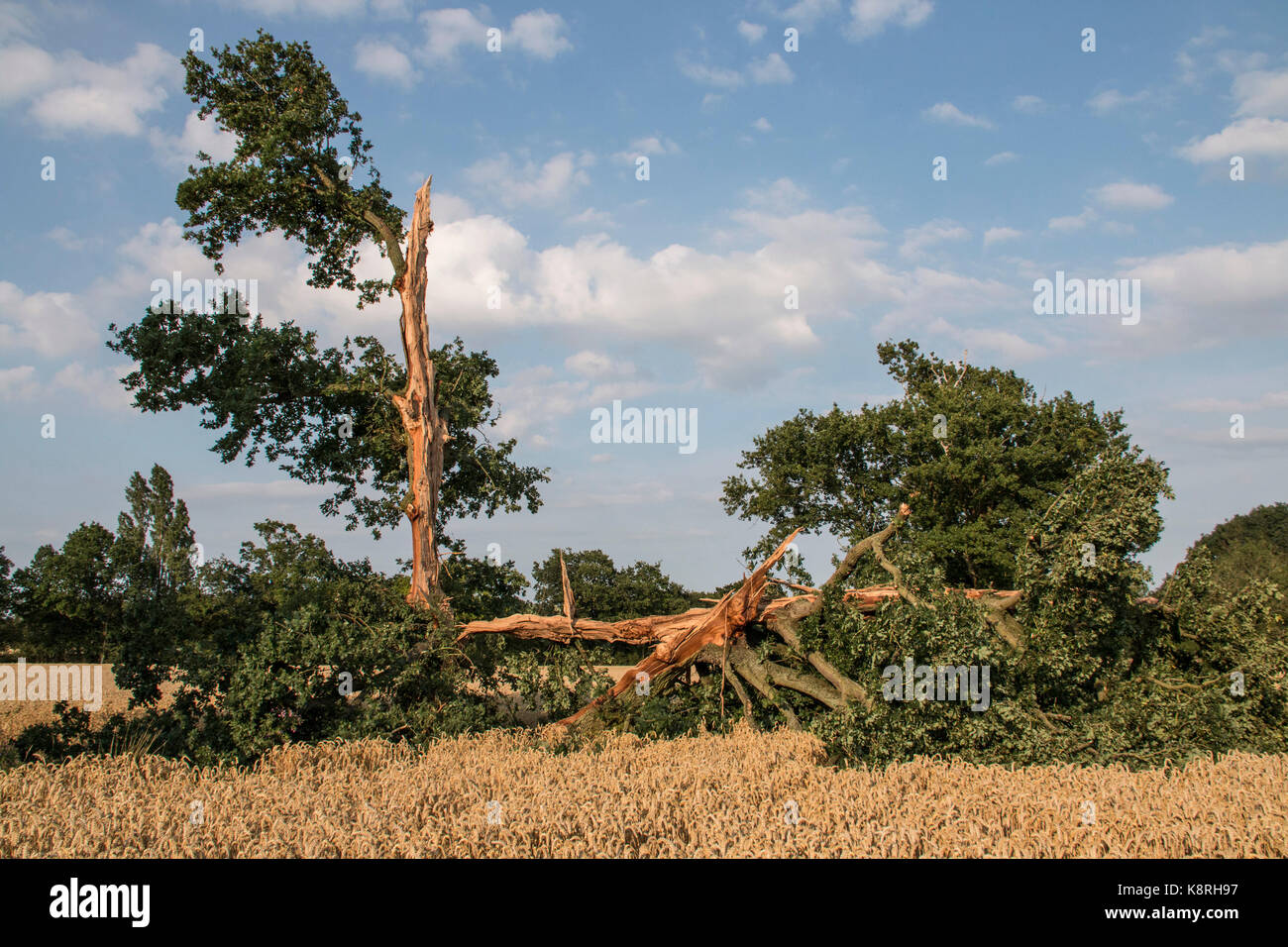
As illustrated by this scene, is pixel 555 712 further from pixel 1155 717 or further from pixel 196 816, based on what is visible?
pixel 1155 717

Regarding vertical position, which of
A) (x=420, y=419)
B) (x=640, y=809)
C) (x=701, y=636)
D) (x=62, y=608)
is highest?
(x=420, y=419)

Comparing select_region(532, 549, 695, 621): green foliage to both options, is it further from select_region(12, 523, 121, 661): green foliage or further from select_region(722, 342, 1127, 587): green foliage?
select_region(12, 523, 121, 661): green foliage

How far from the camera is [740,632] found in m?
14.1

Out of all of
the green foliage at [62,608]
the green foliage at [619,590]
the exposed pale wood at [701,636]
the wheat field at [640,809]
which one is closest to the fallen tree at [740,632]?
the exposed pale wood at [701,636]

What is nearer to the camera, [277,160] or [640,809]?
[640,809]

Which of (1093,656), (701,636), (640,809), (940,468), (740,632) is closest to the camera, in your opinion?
(640,809)

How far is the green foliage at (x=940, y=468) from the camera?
27.3 metres

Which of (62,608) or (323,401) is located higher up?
(323,401)

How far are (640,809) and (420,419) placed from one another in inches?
399

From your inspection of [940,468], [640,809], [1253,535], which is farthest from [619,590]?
[1253,535]

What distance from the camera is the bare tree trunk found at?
15391 mm

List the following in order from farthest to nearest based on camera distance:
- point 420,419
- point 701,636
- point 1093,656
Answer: point 420,419 < point 701,636 < point 1093,656

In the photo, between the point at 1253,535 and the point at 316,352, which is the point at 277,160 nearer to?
the point at 316,352

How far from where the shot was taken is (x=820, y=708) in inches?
534
